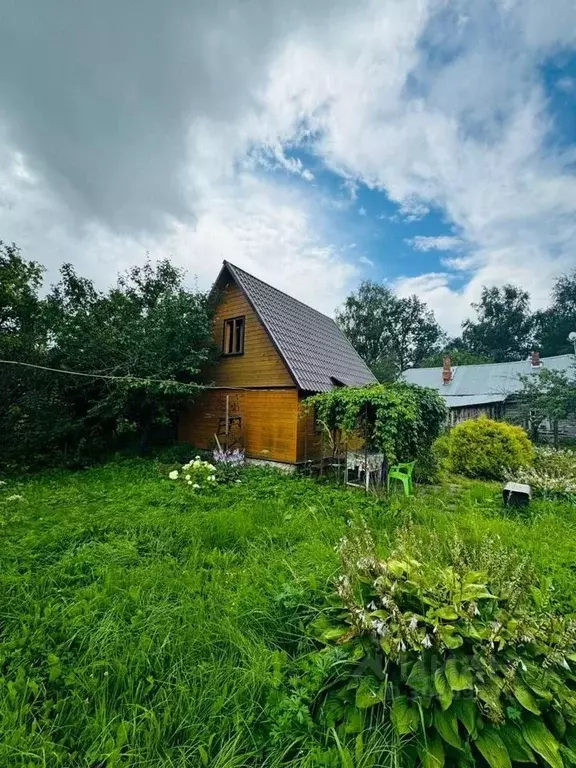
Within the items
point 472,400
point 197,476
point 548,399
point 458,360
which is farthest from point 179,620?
point 458,360

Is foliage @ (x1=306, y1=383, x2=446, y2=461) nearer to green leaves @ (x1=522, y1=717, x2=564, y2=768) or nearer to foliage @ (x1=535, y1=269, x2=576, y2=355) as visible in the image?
green leaves @ (x1=522, y1=717, x2=564, y2=768)

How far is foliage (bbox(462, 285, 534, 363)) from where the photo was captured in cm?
3384

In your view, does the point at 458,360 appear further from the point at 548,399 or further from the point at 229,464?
the point at 229,464

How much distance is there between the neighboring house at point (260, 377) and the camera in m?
8.75

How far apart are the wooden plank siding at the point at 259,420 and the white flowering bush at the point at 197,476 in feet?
6.80

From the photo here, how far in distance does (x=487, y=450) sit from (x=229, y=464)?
22.3ft

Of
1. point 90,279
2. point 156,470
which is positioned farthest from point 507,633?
point 90,279

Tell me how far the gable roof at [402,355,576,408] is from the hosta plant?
16.8 m

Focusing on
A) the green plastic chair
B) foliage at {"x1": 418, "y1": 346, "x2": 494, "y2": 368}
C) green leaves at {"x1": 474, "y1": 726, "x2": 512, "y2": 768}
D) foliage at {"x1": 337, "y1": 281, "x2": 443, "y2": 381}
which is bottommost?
the green plastic chair

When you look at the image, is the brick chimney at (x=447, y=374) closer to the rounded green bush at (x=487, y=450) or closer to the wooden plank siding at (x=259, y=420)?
the rounded green bush at (x=487, y=450)

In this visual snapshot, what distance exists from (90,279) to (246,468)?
25.9ft

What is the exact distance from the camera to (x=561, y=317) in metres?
30.6

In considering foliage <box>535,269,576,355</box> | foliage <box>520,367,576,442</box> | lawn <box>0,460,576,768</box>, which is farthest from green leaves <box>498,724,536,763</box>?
foliage <box>535,269,576,355</box>

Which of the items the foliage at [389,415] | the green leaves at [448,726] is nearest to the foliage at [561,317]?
the foliage at [389,415]
